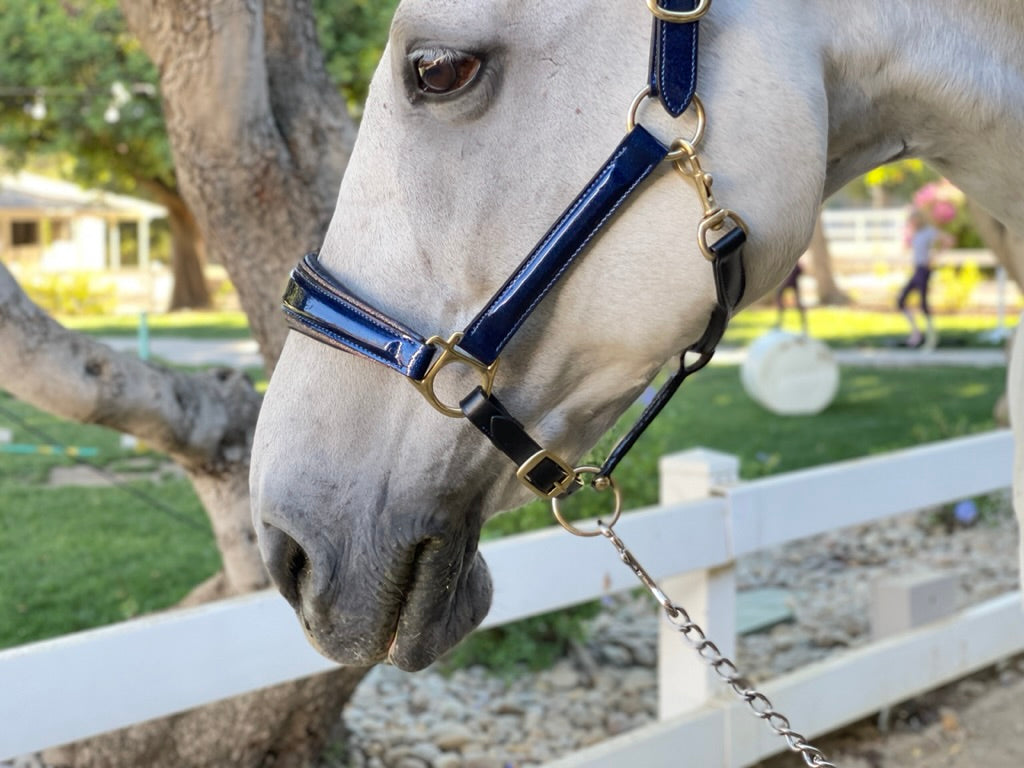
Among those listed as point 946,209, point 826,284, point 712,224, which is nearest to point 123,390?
point 712,224

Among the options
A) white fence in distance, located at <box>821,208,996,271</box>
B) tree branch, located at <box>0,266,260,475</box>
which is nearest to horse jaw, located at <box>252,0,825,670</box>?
tree branch, located at <box>0,266,260,475</box>

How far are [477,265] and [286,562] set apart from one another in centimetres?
46

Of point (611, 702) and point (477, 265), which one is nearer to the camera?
point (477, 265)

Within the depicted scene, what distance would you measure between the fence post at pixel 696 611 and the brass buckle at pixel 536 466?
76.9 inches

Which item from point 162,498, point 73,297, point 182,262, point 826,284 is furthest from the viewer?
point 182,262

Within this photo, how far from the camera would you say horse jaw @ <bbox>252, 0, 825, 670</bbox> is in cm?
135

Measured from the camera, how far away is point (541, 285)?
4.44 ft

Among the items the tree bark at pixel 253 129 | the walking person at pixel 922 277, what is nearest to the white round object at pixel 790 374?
the walking person at pixel 922 277

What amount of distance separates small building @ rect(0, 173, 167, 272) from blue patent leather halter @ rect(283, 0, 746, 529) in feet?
76.2

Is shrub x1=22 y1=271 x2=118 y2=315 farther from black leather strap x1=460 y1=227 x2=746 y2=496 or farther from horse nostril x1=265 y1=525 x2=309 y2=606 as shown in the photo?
black leather strap x1=460 y1=227 x2=746 y2=496

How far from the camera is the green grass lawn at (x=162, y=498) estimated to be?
4.62 m

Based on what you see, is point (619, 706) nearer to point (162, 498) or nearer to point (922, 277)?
point (162, 498)

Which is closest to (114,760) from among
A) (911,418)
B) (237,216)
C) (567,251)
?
(237,216)

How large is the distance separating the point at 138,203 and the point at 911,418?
2698 cm
